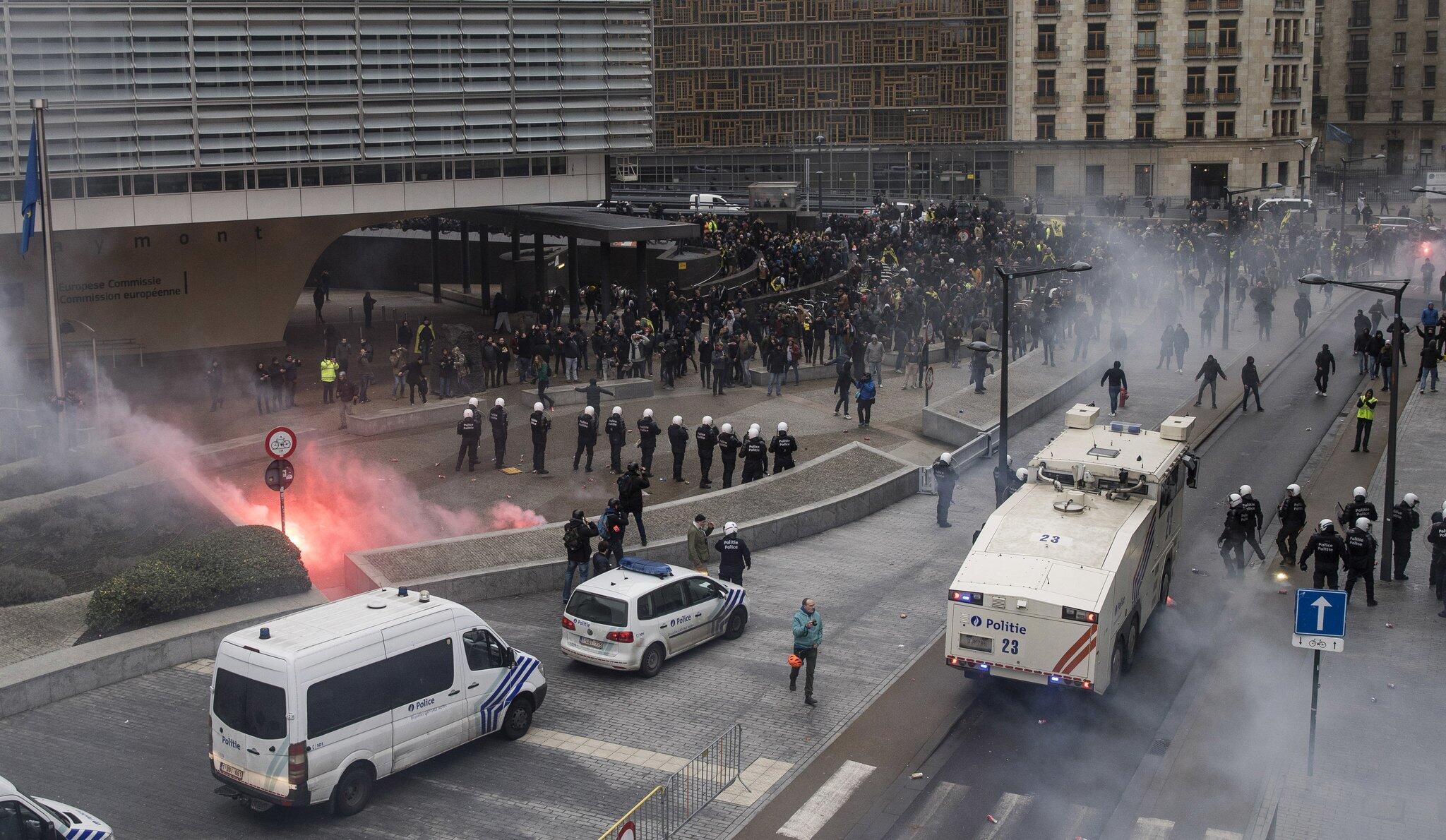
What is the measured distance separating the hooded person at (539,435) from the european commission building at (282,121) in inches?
572

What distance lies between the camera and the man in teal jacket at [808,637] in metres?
19.3

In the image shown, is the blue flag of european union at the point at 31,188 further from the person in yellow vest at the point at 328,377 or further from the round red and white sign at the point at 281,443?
the round red and white sign at the point at 281,443

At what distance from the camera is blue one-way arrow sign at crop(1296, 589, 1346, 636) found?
653 inches

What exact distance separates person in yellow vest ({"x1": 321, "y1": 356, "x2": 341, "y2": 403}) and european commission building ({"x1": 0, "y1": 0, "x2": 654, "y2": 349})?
6190mm

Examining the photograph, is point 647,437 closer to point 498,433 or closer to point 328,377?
point 498,433

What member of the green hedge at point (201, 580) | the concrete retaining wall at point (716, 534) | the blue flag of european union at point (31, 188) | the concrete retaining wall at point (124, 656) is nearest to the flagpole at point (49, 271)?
the blue flag of european union at point (31, 188)

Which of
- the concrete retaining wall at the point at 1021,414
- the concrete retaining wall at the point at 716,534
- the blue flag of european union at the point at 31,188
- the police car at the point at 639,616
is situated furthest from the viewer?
the concrete retaining wall at the point at 1021,414

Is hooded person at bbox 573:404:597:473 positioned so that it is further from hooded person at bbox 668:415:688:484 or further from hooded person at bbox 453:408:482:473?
hooded person at bbox 453:408:482:473

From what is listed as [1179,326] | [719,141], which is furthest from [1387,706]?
[719,141]

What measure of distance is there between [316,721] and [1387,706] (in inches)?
517

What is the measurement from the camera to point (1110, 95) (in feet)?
298

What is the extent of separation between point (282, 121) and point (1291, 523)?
91.5ft

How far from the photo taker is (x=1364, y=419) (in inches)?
1270

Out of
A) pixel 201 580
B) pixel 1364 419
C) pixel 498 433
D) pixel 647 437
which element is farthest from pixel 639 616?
pixel 1364 419
